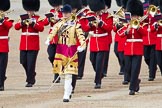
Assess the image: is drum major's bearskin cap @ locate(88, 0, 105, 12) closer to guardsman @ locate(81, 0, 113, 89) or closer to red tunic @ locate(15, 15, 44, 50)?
guardsman @ locate(81, 0, 113, 89)

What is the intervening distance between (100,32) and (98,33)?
45mm

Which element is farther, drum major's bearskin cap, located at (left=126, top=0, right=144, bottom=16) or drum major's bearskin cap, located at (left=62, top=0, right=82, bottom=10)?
drum major's bearskin cap, located at (left=62, top=0, right=82, bottom=10)

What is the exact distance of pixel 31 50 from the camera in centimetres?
1700

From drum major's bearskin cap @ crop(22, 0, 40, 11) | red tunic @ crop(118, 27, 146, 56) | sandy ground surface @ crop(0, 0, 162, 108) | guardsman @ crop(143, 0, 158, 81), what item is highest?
drum major's bearskin cap @ crop(22, 0, 40, 11)

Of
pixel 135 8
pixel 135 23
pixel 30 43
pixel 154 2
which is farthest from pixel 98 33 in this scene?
pixel 154 2

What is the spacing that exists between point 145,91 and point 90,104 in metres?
2.21

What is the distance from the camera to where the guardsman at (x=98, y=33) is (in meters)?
16.4

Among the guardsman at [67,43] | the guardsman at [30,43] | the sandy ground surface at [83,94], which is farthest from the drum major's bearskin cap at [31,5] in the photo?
the guardsman at [67,43]

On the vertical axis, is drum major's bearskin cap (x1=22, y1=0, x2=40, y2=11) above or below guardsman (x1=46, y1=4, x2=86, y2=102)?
above

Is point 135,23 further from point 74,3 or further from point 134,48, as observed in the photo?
point 74,3

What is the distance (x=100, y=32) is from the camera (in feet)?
55.0

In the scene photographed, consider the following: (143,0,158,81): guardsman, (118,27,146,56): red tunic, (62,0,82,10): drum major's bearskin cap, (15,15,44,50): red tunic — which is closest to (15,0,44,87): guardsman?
(15,15,44,50): red tunic

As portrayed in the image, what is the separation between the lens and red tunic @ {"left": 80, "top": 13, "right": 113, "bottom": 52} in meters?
16.5

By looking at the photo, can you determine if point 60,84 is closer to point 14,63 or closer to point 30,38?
point 30,38
